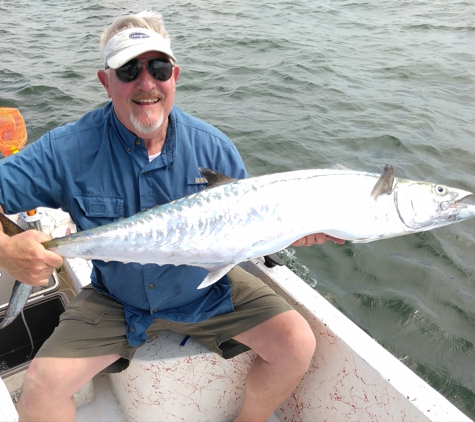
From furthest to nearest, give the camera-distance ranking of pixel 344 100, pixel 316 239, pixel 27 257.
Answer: pixel 344 100 → pixel 316 239 → pixel 27 257

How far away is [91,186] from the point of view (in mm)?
2105

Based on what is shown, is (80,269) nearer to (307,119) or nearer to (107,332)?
(107,332)

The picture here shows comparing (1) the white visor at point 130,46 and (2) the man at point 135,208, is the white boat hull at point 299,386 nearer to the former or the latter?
(2) the man at point 135,208

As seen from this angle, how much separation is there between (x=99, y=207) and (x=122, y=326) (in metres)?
0.65

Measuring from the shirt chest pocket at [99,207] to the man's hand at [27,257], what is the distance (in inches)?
11.7

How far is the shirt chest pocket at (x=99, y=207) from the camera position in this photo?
2105 millimetres

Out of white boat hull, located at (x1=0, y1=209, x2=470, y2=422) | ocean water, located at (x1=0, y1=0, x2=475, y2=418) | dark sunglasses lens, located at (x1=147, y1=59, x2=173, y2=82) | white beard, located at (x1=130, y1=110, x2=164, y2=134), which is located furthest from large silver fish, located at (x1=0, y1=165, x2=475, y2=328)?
dark sunglasses lens, located at (x1=147, y1=59, x2=173, y2=82)

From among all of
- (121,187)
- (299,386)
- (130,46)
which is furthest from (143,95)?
(299,386)

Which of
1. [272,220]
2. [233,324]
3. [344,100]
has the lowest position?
[344,100]

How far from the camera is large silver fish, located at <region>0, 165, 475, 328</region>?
6.06ft

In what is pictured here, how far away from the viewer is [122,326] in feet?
7.07

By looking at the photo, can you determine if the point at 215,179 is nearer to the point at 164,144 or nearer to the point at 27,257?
the point at 164,144

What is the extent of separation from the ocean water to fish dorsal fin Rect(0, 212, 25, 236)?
4.57 ft

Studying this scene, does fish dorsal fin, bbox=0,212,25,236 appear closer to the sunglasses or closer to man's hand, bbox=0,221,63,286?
man's hand, bbox=0,221,63,286
